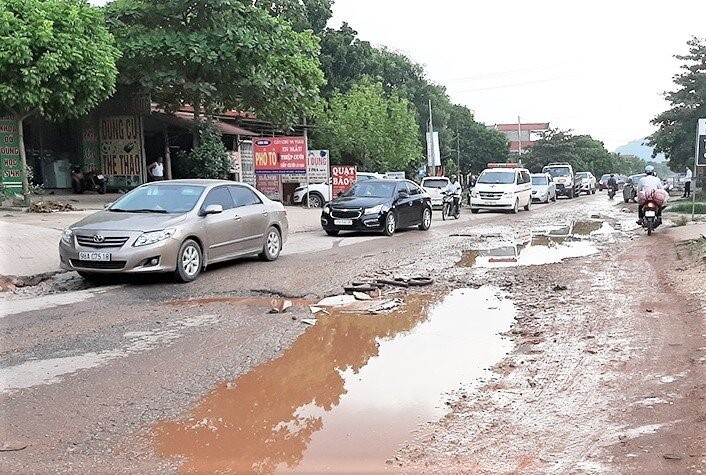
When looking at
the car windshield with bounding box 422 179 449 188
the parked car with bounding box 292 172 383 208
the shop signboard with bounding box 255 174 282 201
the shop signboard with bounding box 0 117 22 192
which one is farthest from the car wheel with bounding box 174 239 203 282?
the car windshield with bounding box 422 179 449 188

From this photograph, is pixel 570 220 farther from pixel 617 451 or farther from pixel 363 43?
pixel 363 43

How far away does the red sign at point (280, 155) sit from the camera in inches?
1022

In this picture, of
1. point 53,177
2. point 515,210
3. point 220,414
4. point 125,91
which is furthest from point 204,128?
point 220,414

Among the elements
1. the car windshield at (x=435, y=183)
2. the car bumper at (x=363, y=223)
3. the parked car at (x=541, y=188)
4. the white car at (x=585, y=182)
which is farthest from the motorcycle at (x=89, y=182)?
the white car at (x=585, y=182)

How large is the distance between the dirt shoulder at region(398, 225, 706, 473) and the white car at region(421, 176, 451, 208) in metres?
21.8

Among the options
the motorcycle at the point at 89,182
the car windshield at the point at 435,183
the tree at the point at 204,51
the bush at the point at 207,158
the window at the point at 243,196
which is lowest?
the car windshield at the point at 435,183

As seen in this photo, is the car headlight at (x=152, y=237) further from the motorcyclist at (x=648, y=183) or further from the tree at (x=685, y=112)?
the tree at (x=685, y=112)

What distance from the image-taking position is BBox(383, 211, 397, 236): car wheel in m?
17.4

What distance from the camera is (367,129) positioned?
3919 cm

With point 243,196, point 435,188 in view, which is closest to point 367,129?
point 435,188

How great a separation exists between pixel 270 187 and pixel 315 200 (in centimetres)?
191

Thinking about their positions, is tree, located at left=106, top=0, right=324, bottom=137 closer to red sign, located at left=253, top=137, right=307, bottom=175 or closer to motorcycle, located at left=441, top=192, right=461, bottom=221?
red sign, located at left=253, top=137, right=307, bottom=175

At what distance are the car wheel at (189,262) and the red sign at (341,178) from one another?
63.1 ft

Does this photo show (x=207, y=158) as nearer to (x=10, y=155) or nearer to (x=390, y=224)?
(x=10, y=155)
